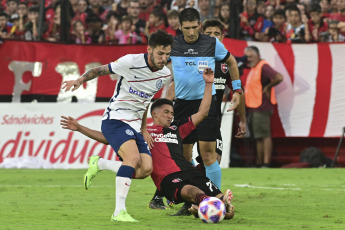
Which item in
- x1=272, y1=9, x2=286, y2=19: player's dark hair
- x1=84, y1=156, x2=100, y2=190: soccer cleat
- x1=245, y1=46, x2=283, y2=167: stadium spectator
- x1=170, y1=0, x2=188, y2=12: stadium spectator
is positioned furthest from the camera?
x1=170, y1=0, x2=188, y2=12: stadium spectator

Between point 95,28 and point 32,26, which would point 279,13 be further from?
point 32,26

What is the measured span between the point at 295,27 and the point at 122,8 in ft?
13.4

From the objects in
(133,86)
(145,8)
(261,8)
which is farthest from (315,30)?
(133,86)

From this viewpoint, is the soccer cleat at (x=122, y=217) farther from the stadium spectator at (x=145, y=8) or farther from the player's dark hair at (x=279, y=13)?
the stadium spectator at (x=145, y=8)

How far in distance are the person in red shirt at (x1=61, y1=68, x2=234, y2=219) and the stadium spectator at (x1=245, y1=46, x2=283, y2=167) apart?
7.57 m

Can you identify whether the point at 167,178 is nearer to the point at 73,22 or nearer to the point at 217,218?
the point at 217,218

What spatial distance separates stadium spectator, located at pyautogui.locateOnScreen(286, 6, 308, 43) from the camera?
1616cm

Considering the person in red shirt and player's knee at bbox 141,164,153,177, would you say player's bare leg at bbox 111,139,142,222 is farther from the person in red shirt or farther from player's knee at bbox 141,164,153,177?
the person in red shirt

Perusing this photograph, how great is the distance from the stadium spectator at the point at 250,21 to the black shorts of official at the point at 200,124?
748cm

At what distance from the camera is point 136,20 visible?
1725 centimetres

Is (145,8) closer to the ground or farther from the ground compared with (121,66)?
farther from the ground

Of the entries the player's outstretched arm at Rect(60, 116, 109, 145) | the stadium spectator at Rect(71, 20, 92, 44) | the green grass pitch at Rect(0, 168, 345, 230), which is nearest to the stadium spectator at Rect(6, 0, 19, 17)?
the stadium spectator at Rect(71, 20, 92, 44)

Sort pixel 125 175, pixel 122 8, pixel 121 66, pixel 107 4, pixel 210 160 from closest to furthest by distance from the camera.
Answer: pixel 125 175 → pixel 121 66 → pixel 210 160 → pixel 122 8 → pixel 107 4

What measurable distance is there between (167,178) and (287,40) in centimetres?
916
